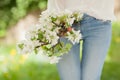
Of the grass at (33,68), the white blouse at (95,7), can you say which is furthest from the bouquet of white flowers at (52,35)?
the grass at (33,68)

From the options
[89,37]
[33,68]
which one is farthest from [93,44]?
[33,68]

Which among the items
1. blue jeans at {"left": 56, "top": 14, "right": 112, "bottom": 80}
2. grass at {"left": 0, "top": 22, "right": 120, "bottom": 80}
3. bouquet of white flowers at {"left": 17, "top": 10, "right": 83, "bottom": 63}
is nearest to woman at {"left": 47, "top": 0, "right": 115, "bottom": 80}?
blue jeans at {"left": 56, "top": 14, "right": 112, "bottom": 80}

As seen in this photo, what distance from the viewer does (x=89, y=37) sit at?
3.73m

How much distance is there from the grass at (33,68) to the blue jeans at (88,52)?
2.25m

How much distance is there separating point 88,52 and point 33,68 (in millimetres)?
2799

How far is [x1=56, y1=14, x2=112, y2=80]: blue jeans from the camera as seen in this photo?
3.70 meters

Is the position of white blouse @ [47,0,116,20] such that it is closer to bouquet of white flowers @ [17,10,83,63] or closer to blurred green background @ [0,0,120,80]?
bouquet of white flowers @ [17,10,83,63]

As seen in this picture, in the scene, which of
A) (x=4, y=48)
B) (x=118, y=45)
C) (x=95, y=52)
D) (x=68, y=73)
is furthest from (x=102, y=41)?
(x=4, y=48)

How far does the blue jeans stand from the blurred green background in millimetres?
2268

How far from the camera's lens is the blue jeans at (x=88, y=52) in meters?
3.70

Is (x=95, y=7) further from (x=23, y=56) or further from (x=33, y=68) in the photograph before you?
(x=23, y=56)

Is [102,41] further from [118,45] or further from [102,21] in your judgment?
[118,45]

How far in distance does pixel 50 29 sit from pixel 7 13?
4921 millimetres

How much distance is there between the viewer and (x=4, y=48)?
7.69 meters
